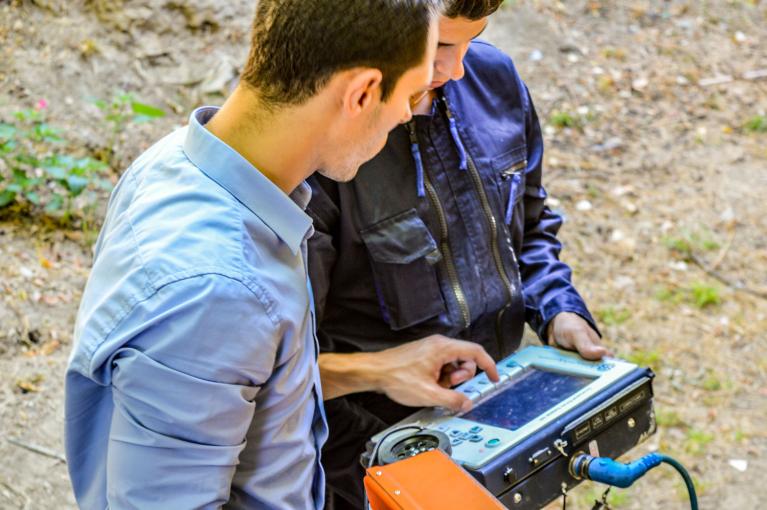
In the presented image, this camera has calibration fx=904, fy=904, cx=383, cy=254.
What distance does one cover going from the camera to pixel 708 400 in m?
3.56

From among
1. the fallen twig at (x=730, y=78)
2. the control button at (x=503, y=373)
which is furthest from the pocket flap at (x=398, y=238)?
the fallen twig at (x=730, y=78)

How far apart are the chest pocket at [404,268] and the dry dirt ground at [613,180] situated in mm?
1306

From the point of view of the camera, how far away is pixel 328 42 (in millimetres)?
1241

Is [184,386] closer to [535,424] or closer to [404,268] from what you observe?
[535,424]

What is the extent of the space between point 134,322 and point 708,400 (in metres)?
2.93

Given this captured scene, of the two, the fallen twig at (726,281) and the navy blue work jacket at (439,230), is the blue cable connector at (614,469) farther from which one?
the fallen twig at (726,281)

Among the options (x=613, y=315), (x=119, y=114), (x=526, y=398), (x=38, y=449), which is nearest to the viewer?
(x=526, y=398)

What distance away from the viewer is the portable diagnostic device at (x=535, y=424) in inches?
59.7

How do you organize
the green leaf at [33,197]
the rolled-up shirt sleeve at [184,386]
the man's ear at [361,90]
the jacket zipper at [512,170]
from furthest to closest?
the green leaf at [33,197]
the jacket zipper at [512,170]
the man's ear at [361,90]
the rolled-up shirt sleeve at [184,386]

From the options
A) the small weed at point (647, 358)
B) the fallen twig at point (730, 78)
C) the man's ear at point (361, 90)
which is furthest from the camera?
the fallen twig at point (730, 78)

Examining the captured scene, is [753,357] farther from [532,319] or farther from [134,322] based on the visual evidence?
[134,322]

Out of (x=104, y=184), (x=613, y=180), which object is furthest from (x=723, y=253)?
(x=104, y=184)

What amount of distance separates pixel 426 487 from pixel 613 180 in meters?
3.58

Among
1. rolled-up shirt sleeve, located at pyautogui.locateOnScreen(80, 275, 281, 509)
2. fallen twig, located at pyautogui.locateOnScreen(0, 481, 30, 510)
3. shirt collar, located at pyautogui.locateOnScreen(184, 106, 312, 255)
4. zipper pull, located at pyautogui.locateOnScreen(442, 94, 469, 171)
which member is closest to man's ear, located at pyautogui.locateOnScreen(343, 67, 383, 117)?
shirt collar, located at pyautogui.locateOnScreen(184, 106, 312, 255)
